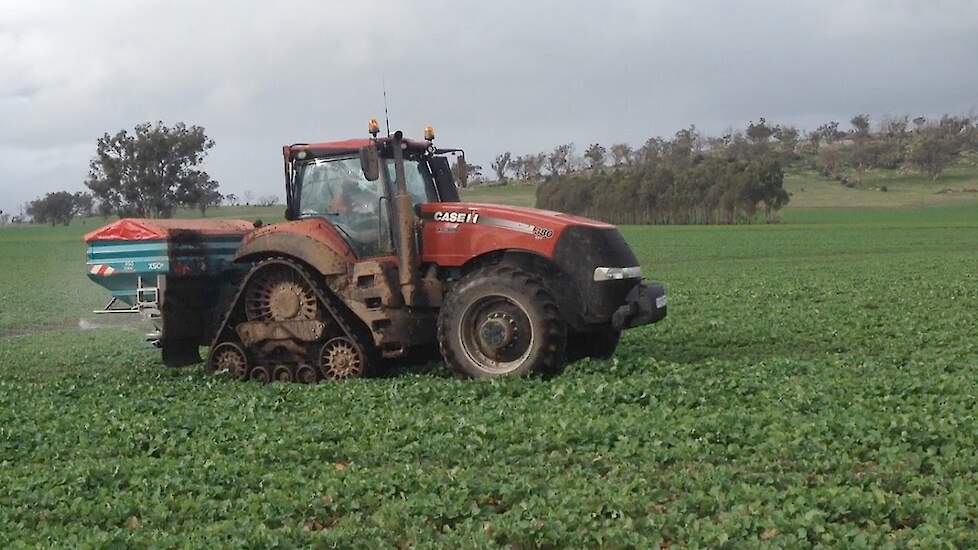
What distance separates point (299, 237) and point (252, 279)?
2.73 ft

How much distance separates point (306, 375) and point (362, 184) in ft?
7.19

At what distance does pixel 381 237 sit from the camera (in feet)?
40.2

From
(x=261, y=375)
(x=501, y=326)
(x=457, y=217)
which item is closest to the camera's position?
(x=501, y=326)

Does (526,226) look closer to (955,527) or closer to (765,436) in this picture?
(765,436)

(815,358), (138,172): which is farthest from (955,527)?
(138,172)

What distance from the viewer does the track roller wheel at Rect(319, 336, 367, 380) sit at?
1222 centimetres

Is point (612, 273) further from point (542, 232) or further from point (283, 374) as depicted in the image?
point (283, 374)

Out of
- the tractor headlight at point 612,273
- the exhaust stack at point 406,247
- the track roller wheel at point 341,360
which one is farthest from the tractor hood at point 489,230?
the track roller wheel at point 341,360

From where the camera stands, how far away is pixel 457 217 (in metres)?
12.1

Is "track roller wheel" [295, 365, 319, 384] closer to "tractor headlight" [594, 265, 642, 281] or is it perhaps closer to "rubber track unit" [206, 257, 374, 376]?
"rubber track unit" [206, 257, 374, 376]

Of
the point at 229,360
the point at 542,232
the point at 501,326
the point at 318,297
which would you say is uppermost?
the point at 542,232

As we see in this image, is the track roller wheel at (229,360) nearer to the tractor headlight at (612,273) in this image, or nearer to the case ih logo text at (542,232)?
the case ih logo text at (542,232)

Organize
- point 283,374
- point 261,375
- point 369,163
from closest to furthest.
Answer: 1. point 369,163
2. point 283,374
3. point 261,375

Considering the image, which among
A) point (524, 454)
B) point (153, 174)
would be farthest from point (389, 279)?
point (153, 174)
